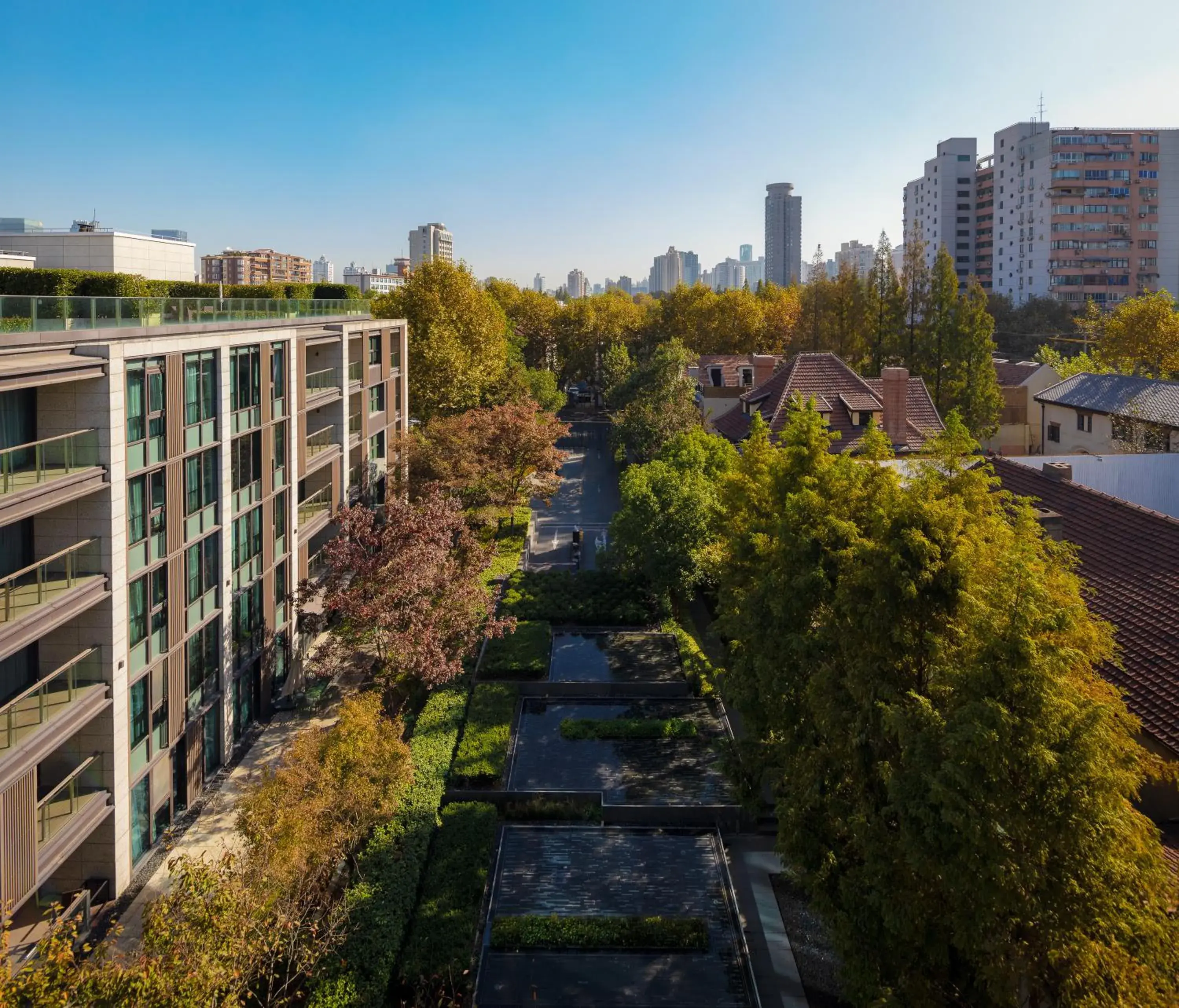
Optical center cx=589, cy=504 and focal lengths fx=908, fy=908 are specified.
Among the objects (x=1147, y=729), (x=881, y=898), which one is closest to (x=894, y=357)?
(x=1147, y=729)

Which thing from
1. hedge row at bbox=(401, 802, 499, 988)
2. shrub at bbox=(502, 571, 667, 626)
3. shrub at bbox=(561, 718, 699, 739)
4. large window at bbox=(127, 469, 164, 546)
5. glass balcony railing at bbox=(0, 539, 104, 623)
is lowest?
hedge row at bbox=(401, 802, 499, 988)

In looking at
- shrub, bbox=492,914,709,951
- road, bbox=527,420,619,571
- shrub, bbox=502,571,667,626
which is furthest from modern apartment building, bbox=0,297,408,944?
road, bbox=527,420,619,571

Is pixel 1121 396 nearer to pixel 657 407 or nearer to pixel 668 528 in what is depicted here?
pixel 668 528

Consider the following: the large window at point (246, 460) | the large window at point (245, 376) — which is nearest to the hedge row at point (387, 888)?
the large window at point (246, 460)

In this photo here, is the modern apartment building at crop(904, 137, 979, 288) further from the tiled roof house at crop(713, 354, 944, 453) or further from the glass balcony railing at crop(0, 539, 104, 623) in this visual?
the glass balcony railing at crop(0, 539, 104, 623)

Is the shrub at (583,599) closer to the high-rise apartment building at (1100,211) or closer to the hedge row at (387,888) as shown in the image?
the hedge row at (387,888)

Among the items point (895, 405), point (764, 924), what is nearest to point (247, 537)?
point (764, 924)
